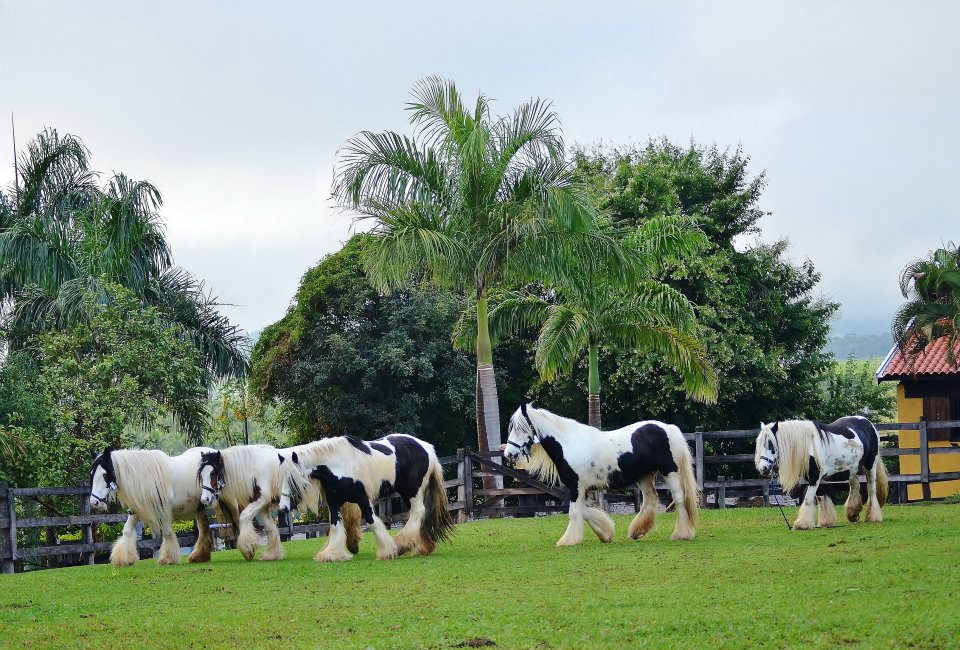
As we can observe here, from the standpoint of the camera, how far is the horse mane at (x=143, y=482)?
14.2 meters

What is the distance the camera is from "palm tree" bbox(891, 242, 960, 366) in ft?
74.3

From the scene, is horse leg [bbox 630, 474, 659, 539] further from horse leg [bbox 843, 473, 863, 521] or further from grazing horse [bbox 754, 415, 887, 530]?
horse leg [bbox 843, 473, 863, 521]

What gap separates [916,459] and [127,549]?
2294 cm

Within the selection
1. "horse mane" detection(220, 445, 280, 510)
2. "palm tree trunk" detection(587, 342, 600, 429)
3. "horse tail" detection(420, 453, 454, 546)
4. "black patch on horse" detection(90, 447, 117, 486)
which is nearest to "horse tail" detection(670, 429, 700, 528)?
"horse tail" detection(420, 453, 454, 546)

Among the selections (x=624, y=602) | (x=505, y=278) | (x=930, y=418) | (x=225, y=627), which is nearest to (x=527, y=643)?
(x=624, y=602)

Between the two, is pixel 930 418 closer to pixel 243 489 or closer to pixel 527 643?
pixel 243 489

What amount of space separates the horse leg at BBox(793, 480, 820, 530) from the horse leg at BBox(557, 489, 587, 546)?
10.1 ft

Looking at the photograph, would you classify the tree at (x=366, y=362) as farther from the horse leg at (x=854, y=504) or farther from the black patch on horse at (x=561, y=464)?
the horse leg at (x=854, y=504)

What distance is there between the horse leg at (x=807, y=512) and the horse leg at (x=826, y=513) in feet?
0.87

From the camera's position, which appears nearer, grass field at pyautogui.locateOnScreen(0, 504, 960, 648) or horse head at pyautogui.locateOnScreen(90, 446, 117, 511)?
grass field at pyautogui.locateOnScreen(0, 504, 960, 648)

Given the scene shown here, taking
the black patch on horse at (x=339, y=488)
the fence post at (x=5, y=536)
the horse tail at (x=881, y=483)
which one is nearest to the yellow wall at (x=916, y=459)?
the horse tail at (x=881, y=483)

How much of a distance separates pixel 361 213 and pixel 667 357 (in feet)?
25.0

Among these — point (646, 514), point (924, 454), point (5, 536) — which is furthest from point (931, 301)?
point (5, 536)

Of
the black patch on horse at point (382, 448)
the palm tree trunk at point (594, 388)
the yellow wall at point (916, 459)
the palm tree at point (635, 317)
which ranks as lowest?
the yellow wall at point (916, 459)
